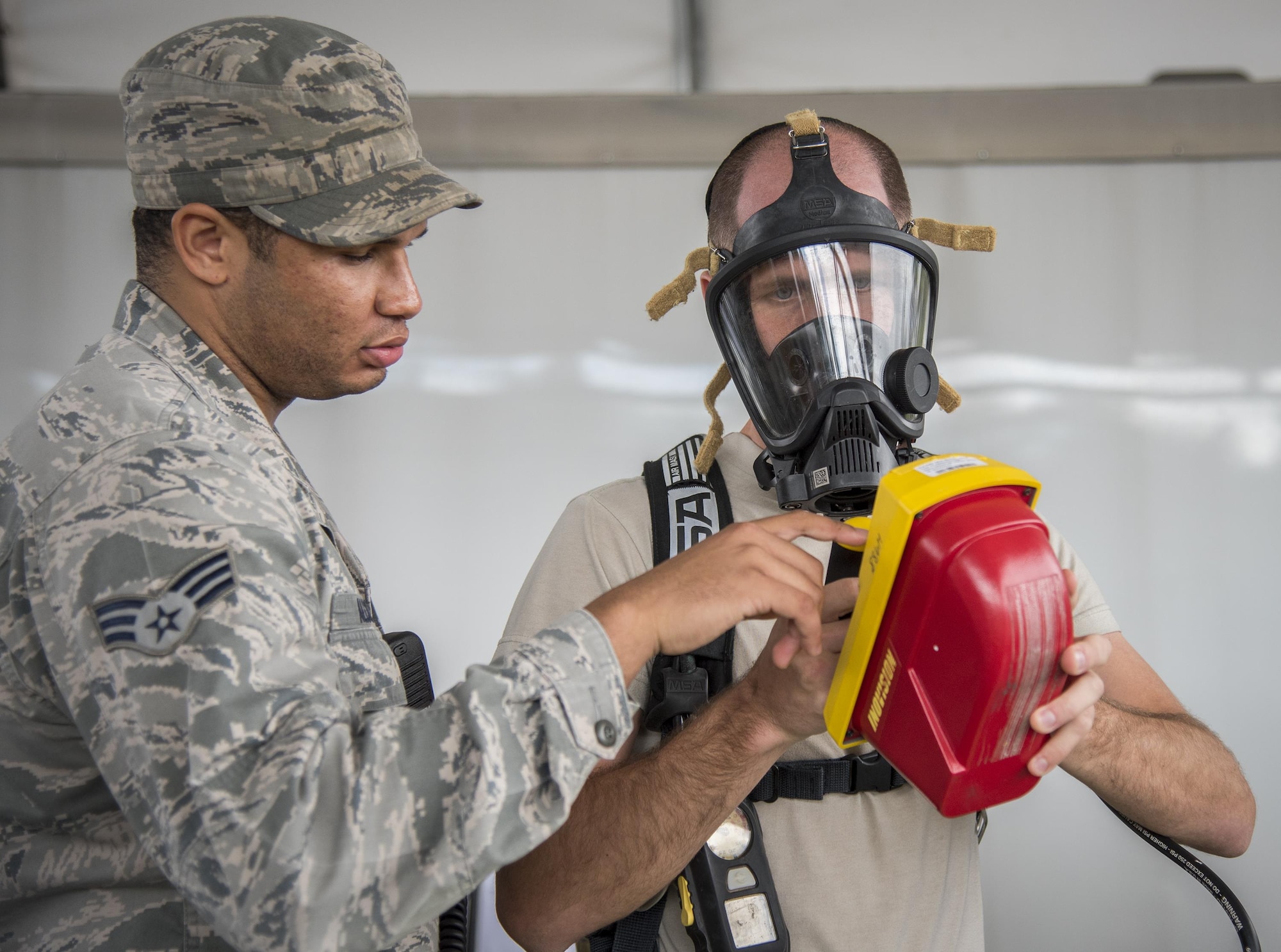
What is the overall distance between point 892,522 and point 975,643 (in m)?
0.16

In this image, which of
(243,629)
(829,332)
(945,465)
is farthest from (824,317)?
(243,629)

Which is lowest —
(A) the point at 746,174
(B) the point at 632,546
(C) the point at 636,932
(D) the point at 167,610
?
(C) the point at 636,932

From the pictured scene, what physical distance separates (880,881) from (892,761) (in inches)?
23.2

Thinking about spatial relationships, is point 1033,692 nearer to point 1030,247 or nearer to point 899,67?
point 1030,247

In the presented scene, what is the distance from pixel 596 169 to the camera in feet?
9.75

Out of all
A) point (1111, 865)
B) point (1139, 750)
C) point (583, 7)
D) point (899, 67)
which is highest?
point (583, 7)

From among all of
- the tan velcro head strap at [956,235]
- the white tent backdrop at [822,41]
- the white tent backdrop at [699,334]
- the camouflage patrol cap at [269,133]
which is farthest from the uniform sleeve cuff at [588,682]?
the white tent backdrop at [822,41]

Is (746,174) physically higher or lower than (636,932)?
higher

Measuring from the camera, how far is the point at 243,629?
0.90 m

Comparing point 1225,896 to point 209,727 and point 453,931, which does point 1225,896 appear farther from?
point 209,727

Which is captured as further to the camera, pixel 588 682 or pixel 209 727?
pixel 588 682

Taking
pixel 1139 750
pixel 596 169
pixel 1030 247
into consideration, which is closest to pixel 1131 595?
pixel 1030 247

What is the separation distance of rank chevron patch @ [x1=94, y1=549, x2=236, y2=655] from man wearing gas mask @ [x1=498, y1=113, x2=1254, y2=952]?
29.3 inches

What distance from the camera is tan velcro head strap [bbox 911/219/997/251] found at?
197cm
